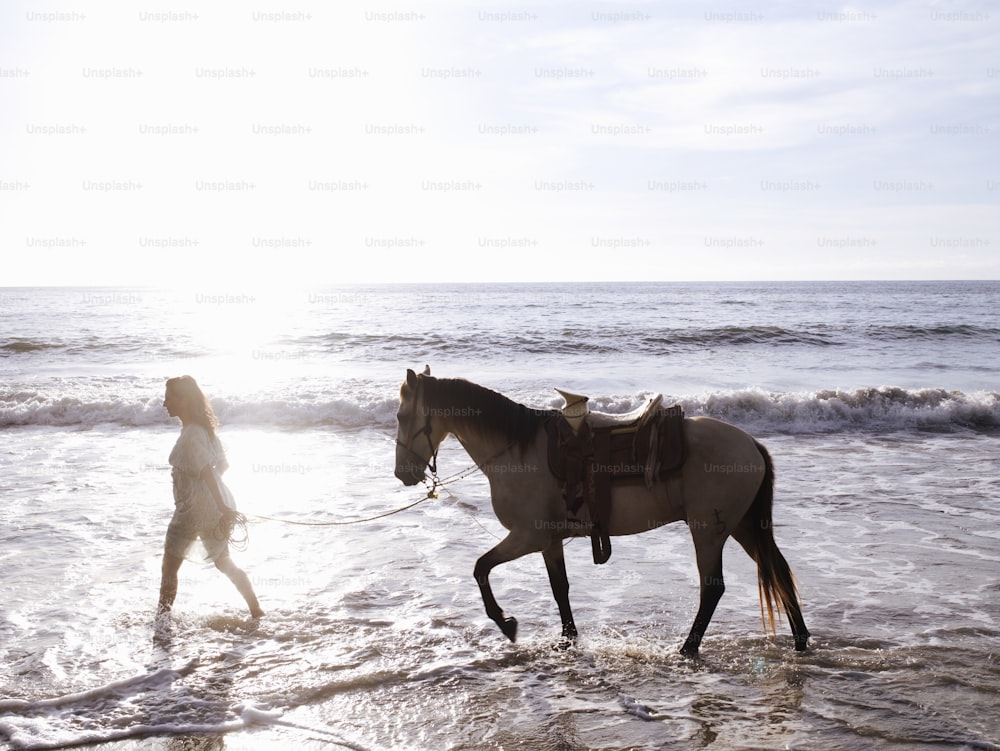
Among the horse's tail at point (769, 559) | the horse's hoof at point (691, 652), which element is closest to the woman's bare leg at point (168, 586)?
the horse's hoof at point (691, 652)

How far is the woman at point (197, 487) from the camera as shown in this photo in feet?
18.0

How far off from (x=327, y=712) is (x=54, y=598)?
330 centimetres

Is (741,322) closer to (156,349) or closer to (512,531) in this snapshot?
(156,349)

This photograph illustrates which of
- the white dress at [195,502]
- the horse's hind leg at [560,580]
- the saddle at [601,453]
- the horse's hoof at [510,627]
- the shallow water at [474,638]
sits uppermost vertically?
the saddle at [601,453]

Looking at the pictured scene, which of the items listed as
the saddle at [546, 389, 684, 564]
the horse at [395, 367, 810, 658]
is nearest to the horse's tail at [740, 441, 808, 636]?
the horse at [395, 367, 810, 658]

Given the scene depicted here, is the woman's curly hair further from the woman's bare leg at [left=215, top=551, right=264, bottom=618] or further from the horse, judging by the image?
the horse

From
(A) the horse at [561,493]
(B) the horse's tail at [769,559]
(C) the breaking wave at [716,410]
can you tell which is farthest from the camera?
(C) the breaking wave at [716,410]

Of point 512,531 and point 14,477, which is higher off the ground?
point 512,531

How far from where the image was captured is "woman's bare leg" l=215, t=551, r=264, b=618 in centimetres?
563

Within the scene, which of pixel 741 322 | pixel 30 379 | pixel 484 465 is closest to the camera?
pixel 484 465

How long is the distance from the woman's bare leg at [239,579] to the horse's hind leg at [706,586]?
321 cm

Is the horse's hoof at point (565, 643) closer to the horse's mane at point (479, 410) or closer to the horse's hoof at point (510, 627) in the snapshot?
the horse's hoof at point (510, 627)

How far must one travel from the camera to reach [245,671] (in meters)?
4.94

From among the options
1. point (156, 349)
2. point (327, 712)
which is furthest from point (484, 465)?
point (156, 349)
